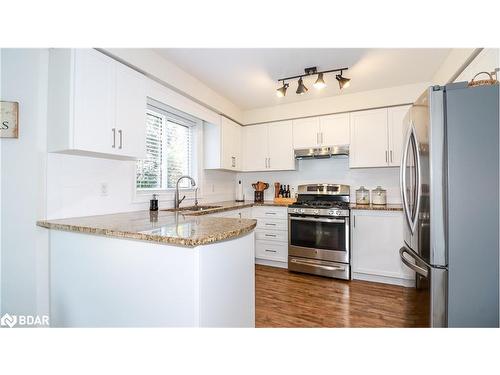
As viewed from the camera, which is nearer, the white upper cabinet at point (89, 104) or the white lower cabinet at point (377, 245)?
the white upper cabinet at point (89, 104)

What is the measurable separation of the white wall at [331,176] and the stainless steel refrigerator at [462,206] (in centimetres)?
206

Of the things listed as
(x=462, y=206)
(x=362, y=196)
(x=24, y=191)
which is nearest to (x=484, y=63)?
(x=462, y=206)

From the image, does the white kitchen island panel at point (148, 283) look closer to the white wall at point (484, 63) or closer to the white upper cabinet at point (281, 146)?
the white wall at point (484, 63)

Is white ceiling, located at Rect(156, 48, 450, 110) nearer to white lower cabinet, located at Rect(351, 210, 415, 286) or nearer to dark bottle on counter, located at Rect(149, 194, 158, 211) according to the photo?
dark bottle on counter, located at Rect(149, 194, 158, 211)

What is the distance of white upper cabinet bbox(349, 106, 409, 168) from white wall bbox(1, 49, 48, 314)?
130 inches

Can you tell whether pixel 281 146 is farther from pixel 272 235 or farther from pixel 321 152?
pixel 272 235

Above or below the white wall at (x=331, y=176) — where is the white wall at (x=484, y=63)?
above

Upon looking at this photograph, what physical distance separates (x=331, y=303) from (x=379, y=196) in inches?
64.2

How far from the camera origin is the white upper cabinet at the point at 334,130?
130 inches

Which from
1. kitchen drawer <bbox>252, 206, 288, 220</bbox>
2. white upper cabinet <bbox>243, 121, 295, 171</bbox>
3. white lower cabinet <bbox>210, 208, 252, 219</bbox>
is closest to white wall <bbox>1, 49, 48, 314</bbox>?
white lower cabinet <bbox>210, 208, 252, 219</bbox>

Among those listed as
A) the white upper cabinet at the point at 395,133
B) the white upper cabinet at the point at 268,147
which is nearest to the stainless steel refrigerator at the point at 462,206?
the white upper cabinet at the point at 395,133
